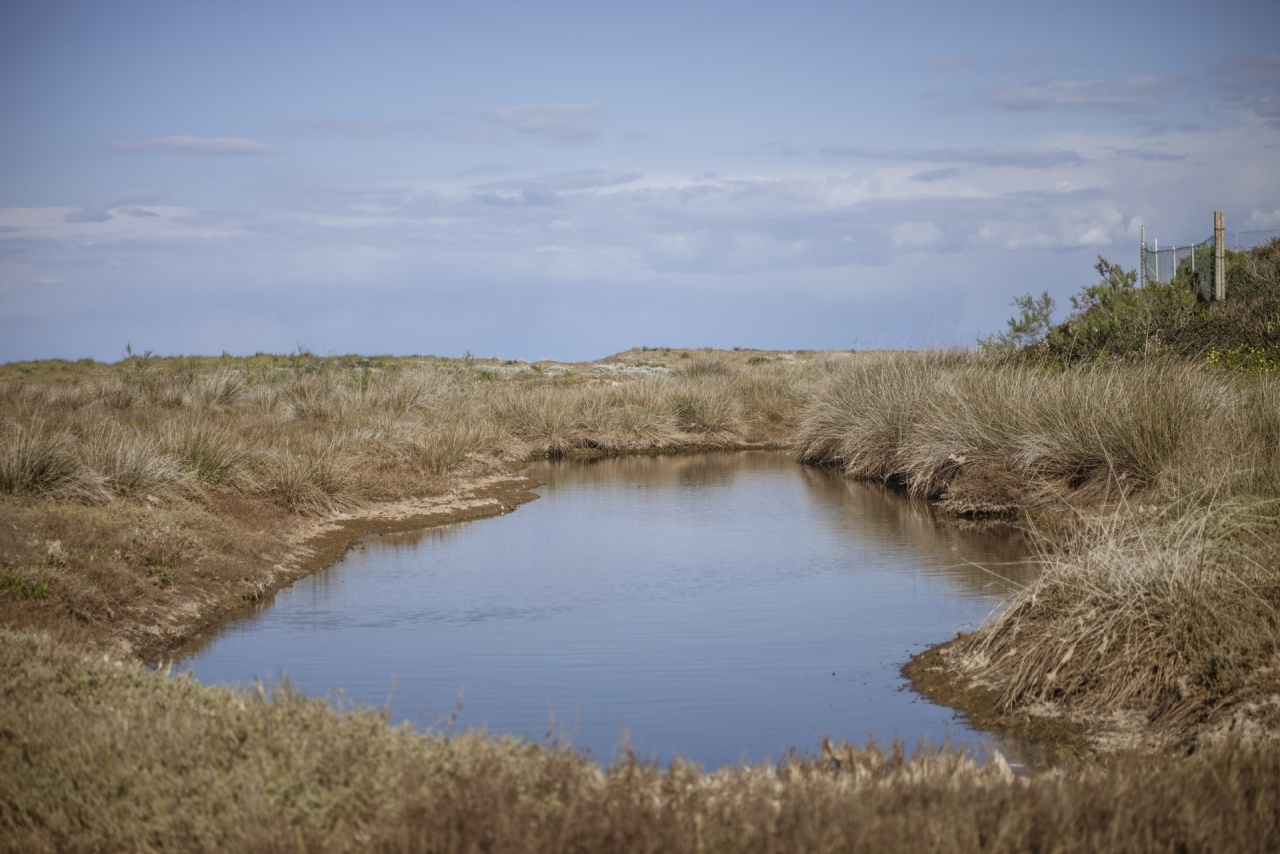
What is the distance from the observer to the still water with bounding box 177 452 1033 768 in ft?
22.4

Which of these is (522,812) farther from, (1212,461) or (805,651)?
(1212,461)

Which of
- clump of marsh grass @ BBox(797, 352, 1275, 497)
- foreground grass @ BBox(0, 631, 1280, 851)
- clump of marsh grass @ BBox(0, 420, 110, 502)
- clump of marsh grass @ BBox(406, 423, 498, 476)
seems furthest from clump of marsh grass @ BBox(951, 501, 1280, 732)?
clump of marsh grass @ BBox(406, 423, 498, 476)

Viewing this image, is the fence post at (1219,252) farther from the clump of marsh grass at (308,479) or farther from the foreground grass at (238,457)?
the clump of marsh grass at (308,479)

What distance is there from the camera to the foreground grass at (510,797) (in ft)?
11.8

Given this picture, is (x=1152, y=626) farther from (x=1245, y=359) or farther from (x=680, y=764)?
(x=1245, y=359)

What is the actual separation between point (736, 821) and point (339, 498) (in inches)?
446

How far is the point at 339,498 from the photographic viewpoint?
14219mm

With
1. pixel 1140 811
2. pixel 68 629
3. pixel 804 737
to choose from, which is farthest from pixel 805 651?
pixel 68 629

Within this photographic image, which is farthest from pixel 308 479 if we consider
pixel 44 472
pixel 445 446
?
pixel 445 446

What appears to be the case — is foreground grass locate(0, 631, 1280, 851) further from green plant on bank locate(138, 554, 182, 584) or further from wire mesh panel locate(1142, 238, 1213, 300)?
wire mesh panel locate(1142, 238, 1213, 300)

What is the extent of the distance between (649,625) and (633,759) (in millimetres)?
5230

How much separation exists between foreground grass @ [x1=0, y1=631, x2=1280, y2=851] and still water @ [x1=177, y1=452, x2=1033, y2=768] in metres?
0.52

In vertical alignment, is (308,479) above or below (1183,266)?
below

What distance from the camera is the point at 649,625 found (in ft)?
30.7
